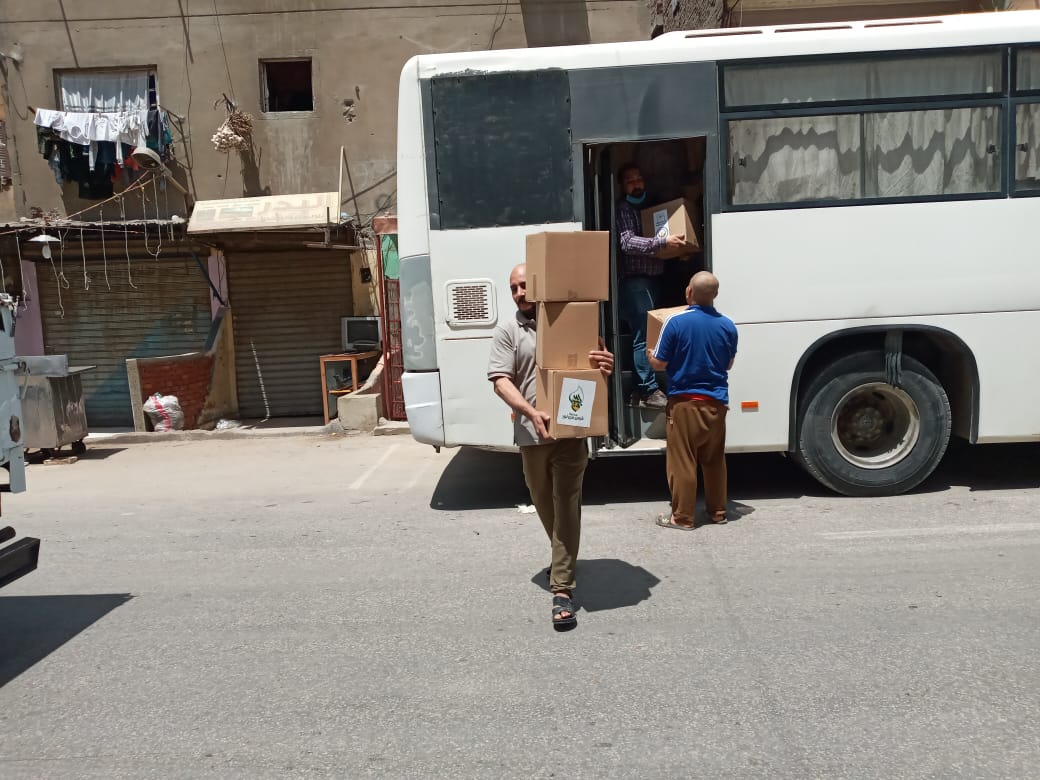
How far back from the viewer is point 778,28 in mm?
6270

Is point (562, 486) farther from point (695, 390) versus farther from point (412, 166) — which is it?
point (412, 166)

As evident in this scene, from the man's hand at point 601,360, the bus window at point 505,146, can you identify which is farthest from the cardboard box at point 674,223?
the man's hand at point 601,360

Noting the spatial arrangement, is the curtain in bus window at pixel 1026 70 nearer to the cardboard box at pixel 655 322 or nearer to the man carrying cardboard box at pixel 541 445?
the cardboard box at pixel 655 322

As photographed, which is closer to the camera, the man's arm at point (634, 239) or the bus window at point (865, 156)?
the bus window at point (865, 156)

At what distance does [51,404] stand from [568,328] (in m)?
7.96

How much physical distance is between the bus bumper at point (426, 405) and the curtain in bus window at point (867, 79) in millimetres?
3117

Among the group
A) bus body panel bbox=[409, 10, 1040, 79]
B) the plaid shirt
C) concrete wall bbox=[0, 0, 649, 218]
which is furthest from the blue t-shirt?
concrete wall bbox=[0, 0, 649, 218]

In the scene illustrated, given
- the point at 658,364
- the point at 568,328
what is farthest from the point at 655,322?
the point at 568,328

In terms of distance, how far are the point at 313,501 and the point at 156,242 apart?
728 centimetres

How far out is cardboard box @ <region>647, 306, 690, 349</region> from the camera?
241 inches

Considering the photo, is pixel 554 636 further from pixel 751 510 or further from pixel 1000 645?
pixel 751 510

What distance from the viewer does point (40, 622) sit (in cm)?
463

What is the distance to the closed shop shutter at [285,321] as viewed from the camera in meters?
13.0

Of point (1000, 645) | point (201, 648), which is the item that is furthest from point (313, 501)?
point (1000, 645)
